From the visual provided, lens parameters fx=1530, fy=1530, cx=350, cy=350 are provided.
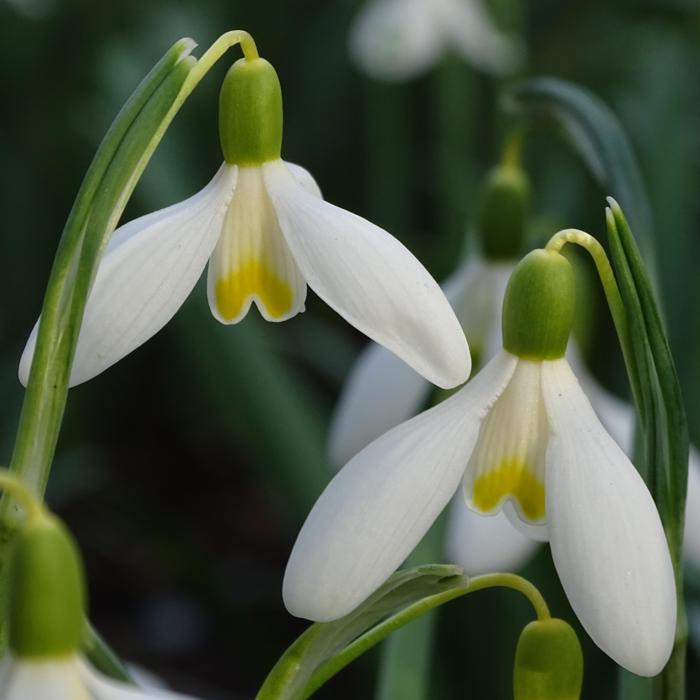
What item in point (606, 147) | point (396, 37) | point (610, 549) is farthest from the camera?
point (396, 37)

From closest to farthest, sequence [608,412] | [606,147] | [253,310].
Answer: [606,147] < [608,412] < [253,310]

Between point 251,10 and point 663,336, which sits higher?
point 251,10

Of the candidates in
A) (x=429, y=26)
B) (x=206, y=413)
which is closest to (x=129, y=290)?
(x=429, y=26)

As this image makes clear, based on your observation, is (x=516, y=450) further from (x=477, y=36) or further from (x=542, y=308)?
(x=477, y=36)

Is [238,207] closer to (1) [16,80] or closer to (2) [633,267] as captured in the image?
(2) [633,267]

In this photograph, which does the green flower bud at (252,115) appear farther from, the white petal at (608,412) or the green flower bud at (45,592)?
the white petal at (608,412)

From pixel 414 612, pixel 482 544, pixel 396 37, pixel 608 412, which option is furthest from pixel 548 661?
pixel 396 37
